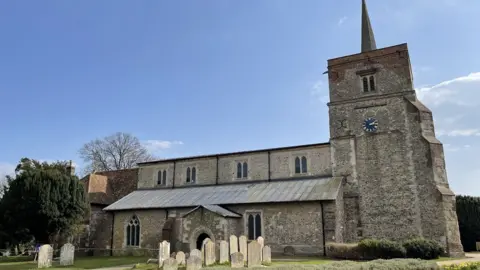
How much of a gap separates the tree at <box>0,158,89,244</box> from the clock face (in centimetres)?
2281

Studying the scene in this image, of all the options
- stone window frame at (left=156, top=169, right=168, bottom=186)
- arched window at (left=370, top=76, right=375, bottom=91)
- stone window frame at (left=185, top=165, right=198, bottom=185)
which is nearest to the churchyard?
stone window frame at (left=185, top=165, right=198, bottom=185)

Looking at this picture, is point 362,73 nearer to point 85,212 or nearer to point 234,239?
point 234,239

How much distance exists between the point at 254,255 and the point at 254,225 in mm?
7825

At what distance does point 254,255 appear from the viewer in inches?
759

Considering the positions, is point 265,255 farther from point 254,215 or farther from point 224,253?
point 254,215

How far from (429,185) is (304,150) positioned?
366 inches

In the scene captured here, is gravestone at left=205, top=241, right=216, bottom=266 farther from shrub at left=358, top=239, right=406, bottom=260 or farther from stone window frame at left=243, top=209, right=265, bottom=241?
shrub at left=358, top=239, right=406, bottom=260

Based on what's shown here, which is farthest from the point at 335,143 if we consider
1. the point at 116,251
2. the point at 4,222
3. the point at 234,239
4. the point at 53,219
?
the point at 4,222

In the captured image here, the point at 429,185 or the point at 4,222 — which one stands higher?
the point at 429,185

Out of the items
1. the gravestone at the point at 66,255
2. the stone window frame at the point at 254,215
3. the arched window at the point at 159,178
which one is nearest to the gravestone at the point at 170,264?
the stone window frame at the point at 254,215

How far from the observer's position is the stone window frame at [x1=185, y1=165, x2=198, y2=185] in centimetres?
3428

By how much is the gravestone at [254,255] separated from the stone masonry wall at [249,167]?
1143cm

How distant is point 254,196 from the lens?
28.2m

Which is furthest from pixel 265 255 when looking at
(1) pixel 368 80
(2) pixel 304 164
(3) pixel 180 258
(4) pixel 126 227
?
(1) pixel 368 80
